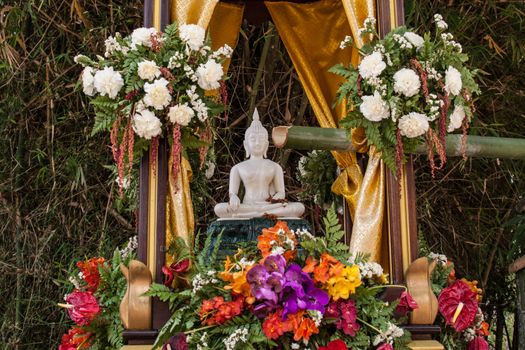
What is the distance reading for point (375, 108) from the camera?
3291 mm

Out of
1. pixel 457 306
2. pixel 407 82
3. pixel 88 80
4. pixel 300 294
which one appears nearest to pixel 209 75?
pixel 88 80

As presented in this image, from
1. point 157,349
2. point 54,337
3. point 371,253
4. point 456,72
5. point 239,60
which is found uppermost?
point 239,60

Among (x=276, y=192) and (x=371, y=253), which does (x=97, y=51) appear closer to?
(x=276, y=192)

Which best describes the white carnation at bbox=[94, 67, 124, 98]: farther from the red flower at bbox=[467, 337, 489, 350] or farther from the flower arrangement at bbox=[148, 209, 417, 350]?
the red flower at bbox=[467, 337, 489, 350]

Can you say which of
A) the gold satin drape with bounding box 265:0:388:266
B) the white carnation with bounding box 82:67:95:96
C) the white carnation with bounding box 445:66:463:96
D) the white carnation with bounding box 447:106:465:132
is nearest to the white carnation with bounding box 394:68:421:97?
the white carnation with bounding box 445:66:463:96

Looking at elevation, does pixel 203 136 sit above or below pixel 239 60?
below

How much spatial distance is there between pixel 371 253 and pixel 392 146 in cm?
49

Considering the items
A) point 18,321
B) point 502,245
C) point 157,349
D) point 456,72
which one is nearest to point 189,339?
point 157,349

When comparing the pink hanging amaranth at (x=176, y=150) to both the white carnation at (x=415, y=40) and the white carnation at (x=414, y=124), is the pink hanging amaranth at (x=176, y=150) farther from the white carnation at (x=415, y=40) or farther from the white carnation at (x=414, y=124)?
the white carnation at (x=415, y=40)

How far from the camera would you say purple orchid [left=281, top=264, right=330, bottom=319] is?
2.93 meters

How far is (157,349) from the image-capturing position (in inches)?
121

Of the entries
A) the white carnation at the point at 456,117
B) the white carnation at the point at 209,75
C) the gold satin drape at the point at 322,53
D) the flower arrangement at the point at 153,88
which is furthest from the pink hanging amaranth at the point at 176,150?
the white carnation at the point at 456,117

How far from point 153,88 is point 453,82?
1.25 m

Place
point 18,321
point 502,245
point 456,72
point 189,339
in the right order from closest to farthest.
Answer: point 189,339, point 456,72, point 18,321, point 502,245
